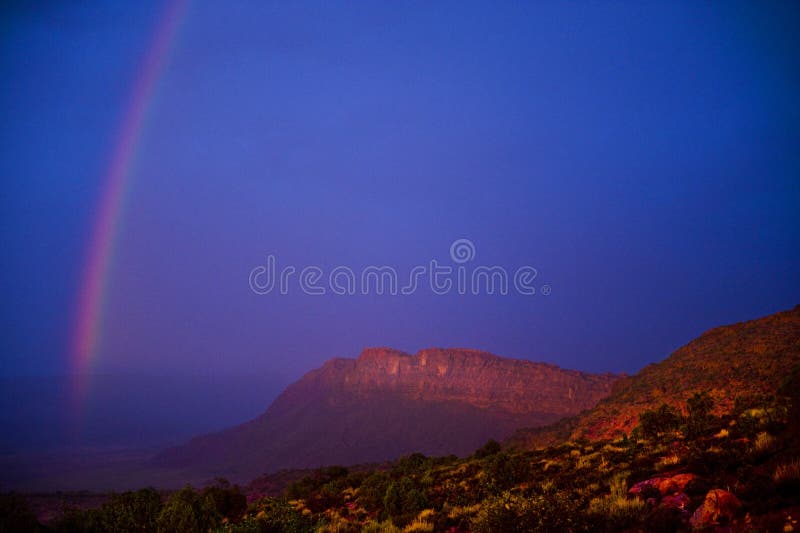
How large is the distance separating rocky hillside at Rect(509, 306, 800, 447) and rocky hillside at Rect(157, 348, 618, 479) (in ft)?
162

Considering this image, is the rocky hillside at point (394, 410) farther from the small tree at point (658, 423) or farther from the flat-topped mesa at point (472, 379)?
the small tree at point (658, 423)

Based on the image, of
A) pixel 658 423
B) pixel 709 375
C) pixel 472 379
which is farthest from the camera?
pixel 472 379

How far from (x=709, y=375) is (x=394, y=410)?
95095mm

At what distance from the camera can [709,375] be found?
150 ft

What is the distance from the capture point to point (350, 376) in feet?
529

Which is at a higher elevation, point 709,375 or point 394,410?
point 709,375

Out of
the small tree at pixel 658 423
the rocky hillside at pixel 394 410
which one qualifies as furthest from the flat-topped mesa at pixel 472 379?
the small tree at pixel 658 423

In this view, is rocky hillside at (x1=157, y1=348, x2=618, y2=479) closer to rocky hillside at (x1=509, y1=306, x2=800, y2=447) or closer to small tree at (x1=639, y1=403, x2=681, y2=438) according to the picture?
rocky hillside at (x1=509, y1=306, x2=800, y2=447)

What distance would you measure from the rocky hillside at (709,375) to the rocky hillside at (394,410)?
162 ft

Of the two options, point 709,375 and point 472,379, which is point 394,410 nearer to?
point 472,379

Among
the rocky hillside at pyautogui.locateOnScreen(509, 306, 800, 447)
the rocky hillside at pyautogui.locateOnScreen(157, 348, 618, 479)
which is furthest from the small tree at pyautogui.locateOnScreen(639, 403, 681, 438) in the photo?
the rocky hillside at pyautogui.locateOnScreen(157, 348, 618, 479)

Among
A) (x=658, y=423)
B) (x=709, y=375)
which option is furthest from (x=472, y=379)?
(x=658, y=423)

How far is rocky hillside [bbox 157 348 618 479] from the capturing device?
10862 cm

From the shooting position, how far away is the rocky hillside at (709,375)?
4034cm
